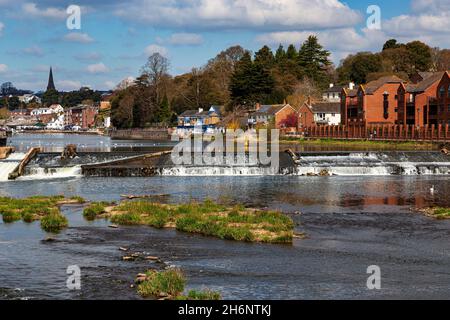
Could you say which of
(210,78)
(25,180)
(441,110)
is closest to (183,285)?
(25,180)

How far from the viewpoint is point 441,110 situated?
98.1 metres

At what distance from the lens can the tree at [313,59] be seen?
162250mm

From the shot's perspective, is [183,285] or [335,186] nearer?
[183,285]

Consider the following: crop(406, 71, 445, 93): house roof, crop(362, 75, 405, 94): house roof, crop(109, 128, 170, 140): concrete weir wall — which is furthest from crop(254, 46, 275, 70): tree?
crop(406, 71, 445, 93): house roof

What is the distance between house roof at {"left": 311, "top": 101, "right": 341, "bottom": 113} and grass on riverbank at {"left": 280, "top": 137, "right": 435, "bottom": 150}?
23.2 meters

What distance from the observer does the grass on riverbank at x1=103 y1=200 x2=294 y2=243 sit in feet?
90.2

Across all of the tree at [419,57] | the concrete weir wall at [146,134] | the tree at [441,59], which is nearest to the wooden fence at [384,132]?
the concrete weir wall at [146,134]

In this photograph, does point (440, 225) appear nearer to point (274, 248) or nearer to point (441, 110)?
point (274, 248)

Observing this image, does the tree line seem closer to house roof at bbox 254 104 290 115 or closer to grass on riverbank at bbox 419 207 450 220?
house roof at bbox 254 104 290 115

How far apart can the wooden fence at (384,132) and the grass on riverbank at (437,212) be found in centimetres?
5326

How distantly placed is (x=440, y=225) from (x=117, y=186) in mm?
25898

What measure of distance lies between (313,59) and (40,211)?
5389 inches

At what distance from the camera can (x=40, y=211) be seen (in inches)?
1361

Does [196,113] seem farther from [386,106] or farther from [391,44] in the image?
[386,106]
